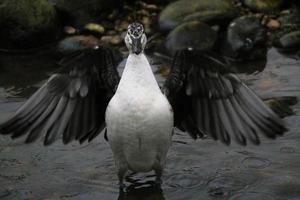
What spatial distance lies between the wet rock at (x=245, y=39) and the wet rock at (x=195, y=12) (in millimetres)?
560

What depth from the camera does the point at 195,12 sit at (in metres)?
12.1

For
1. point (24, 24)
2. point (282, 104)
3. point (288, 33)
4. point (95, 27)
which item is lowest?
point (282, 104)

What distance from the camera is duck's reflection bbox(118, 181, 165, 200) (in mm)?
7055

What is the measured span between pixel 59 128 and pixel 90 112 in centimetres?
39

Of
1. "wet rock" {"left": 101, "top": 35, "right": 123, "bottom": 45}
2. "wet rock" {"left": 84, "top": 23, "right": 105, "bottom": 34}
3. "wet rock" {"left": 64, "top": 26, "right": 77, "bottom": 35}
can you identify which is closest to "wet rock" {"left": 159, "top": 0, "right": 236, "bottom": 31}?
"wet rock" {"left": 101, "top": 35, "right": 123, "bottom": 45}

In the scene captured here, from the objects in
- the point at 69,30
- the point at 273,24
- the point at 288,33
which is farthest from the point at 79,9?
the point at 288,33

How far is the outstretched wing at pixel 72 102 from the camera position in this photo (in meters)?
6.66

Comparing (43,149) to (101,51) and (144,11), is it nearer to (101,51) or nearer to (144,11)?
(101,51)

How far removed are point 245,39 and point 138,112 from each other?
5.18 meters

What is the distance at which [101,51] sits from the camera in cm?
664

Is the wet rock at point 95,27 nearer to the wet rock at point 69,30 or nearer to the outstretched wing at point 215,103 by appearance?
the wet rock at point 69,30

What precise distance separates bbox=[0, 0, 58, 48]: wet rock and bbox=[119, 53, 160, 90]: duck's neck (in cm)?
571

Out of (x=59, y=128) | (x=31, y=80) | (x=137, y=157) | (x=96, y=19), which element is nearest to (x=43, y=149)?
(x=59, y=128)

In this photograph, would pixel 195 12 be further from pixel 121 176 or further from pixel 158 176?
pixel 121 176
